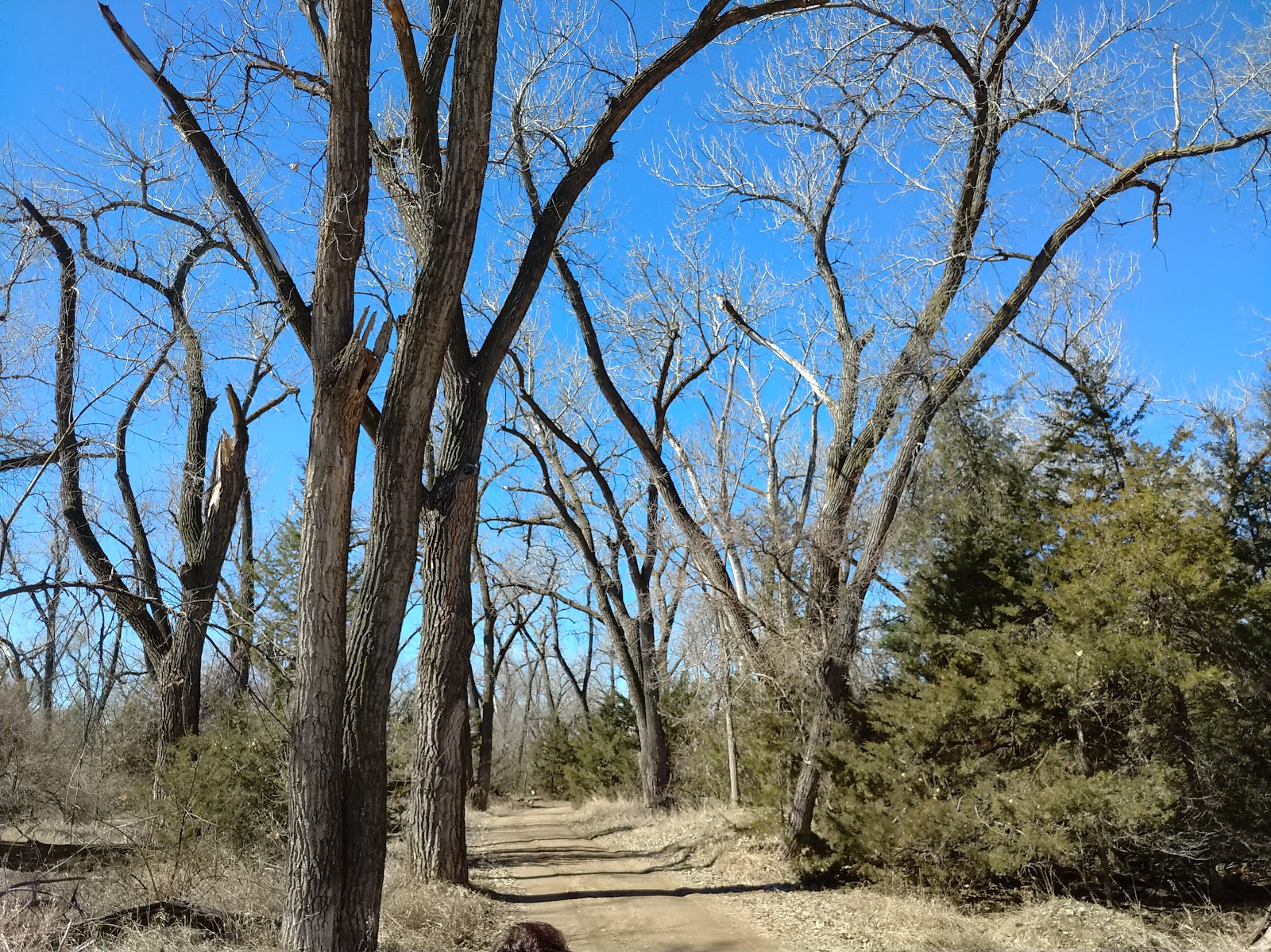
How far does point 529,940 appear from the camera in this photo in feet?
14.8

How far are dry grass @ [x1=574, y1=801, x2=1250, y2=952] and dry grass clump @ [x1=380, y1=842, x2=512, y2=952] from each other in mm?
2607

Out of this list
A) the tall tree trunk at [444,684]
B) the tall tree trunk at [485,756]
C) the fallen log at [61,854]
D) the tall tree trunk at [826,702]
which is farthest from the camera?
the tall tree trunk at [485,756]

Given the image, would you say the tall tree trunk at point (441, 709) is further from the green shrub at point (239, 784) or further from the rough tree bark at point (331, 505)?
the rough tree bark at point (331, 505)

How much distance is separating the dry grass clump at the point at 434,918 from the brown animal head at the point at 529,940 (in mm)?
2608

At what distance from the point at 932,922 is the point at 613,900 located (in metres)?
3.49

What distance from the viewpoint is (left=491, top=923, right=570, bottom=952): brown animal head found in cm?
446

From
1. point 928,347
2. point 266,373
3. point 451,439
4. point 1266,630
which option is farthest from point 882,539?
point 266,373

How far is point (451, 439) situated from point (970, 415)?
816 centimetres

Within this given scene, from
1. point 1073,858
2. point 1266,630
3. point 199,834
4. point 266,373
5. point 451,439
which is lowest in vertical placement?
point 1073,858

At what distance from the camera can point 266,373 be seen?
534 inches

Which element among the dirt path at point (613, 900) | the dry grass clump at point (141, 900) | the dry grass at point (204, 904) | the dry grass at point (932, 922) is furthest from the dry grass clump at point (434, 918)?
the dry grass at point (932, 922)

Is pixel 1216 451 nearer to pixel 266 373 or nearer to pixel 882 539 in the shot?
pixel 882 539

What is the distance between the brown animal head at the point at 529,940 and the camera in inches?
176

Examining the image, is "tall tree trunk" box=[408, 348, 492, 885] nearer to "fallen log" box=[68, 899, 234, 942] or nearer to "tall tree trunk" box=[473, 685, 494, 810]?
"fallen log" box=[68, 899, 234, 942]
